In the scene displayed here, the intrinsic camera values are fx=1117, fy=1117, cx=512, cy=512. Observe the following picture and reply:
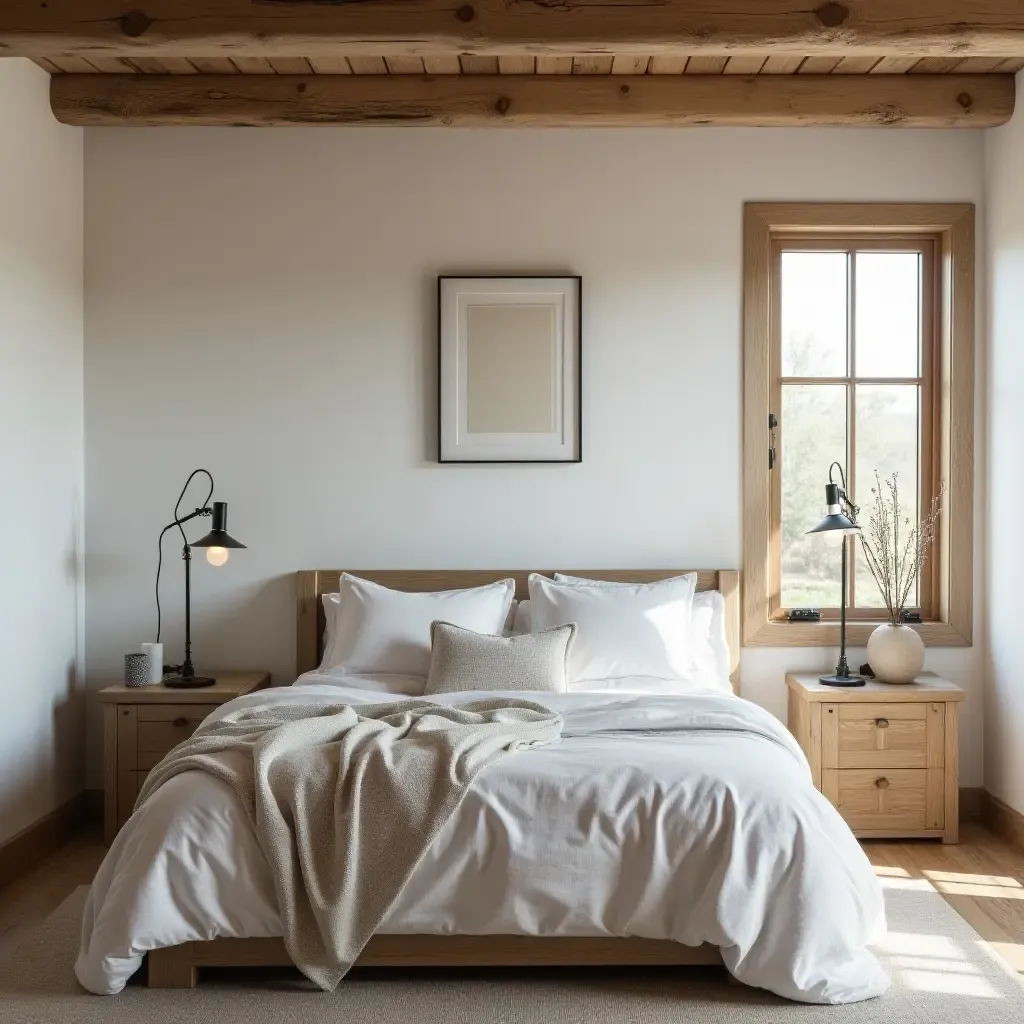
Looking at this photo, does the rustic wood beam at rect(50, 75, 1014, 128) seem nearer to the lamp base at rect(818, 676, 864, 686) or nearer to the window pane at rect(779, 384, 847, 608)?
the window pane at rect(779, 384, 847, 608)

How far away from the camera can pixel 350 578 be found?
4.44 m

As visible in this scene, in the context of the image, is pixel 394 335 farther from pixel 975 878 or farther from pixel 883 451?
pixel 975 878

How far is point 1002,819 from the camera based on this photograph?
436 cm

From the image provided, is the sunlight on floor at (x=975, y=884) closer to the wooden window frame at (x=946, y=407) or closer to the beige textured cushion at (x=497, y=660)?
the wooden window frame at (x=946, y=407)

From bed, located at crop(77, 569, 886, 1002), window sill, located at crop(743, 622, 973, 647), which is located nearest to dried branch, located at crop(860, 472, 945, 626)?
window sill, located at crop(743, 622, 973, 647)

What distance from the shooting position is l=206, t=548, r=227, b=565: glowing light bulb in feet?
14.1

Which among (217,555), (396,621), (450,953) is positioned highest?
(217,555)

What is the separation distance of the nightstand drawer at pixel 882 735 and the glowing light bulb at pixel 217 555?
7.80 feet

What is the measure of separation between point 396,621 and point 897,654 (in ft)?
6.36

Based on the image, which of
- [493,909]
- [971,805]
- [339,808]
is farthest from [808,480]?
[339,808]

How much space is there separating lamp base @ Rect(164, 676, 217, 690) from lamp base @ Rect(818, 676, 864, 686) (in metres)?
2.39

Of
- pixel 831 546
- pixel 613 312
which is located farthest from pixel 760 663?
pixel 613 312

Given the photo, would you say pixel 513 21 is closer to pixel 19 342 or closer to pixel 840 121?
pixel 840 121

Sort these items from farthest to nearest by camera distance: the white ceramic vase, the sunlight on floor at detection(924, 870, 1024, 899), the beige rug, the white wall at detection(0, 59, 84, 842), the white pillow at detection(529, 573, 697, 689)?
1. the white ceramic vase
2. the white pillow at detection(529, 573, 697, 689)
3. the white wall at detection(0, 59, 84, 842)
4. the sunlight on floor at detection(924, 870, 1024, 899)
5. the beige rug
